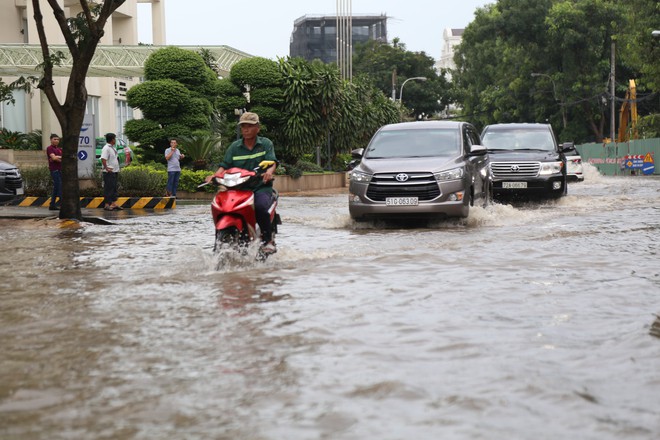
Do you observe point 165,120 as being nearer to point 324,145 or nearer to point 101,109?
point 324,145

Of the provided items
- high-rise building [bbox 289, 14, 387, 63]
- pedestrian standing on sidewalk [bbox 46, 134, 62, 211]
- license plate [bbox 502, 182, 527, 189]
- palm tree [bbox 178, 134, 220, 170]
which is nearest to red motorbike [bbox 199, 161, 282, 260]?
license plate [bbox 502, 182, 527, 189]

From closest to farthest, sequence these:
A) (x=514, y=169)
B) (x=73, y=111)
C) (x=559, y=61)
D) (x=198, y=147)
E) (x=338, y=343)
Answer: (x=338, y=343), (x=73, y=111), (x=514, y=169), (x=198, y=147), (x=559, y=61)

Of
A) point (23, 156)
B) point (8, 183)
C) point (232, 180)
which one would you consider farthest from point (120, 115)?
point (232, 180)

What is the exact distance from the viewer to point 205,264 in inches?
451

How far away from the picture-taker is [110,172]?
2333 cm

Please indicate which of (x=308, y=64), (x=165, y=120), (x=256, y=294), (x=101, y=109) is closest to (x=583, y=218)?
(x=256, y=294)

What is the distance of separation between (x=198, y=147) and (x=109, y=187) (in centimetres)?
942

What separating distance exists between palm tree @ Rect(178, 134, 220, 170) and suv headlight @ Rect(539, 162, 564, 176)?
12.5 m

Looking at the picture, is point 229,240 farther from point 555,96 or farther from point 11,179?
point 555,96

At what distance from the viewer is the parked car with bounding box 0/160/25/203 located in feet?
71.7

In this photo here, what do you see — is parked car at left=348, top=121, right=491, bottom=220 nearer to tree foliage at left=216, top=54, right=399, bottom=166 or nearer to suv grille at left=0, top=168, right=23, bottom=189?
suv grille at left=0, top=168, right=23, bottom=189

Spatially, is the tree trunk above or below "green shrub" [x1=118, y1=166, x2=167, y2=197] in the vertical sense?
above

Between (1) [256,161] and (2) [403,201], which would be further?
(2) [403,201]

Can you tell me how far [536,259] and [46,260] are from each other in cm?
542
